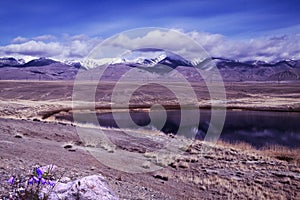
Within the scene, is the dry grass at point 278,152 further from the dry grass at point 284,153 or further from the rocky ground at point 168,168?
the rocky ground at point 168,168

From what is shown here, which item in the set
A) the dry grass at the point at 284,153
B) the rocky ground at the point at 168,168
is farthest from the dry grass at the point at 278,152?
the rocky ground at the point at 168,168

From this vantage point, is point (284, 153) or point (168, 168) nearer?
point (168, 168)

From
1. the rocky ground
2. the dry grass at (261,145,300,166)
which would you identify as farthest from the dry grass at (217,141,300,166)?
the rocky ground

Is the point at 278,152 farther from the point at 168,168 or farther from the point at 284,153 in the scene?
the point at 168,168

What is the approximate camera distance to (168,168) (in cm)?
1467

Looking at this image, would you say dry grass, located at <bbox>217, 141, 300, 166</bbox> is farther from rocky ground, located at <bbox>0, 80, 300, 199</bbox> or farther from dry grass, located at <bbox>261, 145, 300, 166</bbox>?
rocky ground, located at <bbox>0, 80, 300, 199</bbox>

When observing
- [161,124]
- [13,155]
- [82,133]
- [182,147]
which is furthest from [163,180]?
[161,124]

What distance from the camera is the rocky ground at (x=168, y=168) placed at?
9906mm

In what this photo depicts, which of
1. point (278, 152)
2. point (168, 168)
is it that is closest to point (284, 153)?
point (278, 152)

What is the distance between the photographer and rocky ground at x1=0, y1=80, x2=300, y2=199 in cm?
991

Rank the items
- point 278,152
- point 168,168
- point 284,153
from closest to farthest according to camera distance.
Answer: point 168,168
point 284,153
point 278,152

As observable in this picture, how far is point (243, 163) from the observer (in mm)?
17547

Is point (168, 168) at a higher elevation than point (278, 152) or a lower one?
higher

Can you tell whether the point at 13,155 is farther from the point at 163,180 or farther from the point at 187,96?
the point at 187,96
